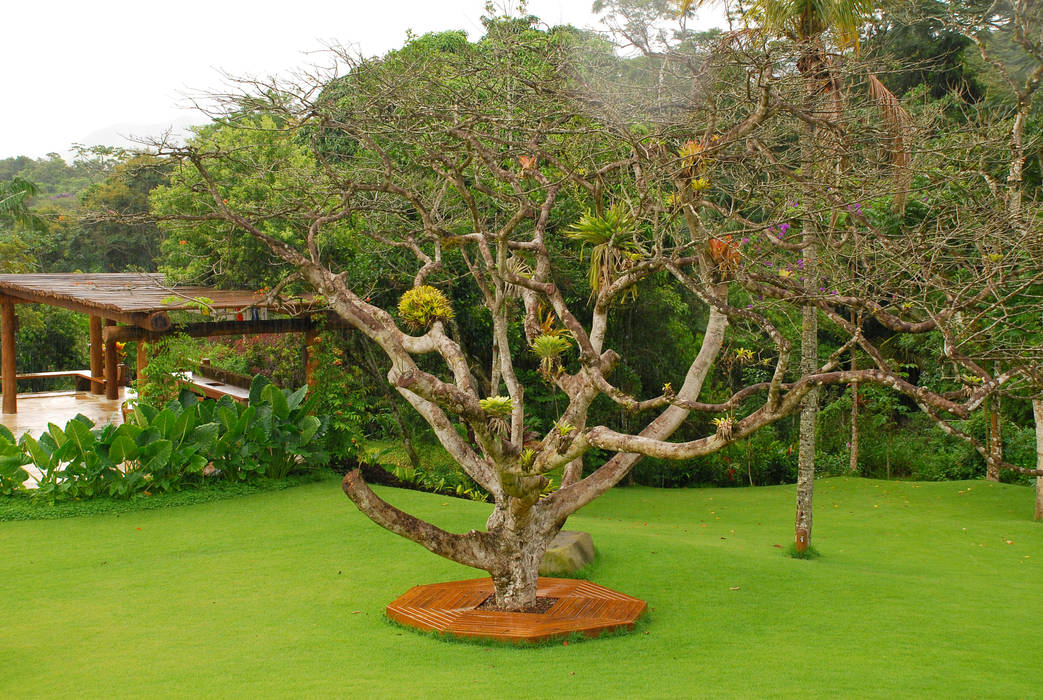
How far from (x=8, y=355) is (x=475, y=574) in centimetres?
1071

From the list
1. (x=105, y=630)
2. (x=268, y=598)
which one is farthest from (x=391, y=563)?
(x=105, y=630)

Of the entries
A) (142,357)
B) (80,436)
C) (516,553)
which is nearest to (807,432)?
(516,553)

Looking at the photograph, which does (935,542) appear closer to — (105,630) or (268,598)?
(268,598)

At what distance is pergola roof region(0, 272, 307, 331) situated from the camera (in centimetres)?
913

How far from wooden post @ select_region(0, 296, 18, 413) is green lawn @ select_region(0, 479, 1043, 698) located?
21.5 feet

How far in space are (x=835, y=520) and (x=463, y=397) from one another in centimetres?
630

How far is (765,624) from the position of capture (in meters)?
5.66

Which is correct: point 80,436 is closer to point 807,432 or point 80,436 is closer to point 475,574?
point 475,574

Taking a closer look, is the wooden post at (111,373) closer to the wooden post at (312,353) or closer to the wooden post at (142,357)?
the wooden post at (142,357)

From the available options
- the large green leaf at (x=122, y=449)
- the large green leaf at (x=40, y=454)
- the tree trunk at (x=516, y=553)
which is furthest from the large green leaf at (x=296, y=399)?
the tree trunk at (x=516, y=553)

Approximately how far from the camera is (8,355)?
13.8m

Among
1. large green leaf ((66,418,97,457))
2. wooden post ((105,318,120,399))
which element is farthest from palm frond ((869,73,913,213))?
wooden post ((105,318,120,399))

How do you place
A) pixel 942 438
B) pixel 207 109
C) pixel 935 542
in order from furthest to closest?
pixel 942 438 → pixel 935 542 → pixel 207 109

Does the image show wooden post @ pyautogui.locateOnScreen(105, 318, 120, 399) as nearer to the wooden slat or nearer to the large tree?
the wooden slat
